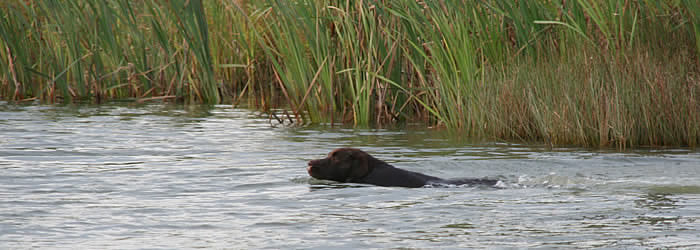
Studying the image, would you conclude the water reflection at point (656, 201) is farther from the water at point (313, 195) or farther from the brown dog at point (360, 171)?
the brown dog at point (360, 171)

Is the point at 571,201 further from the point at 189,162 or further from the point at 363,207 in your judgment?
the point at 189,162

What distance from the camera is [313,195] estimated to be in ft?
24.5

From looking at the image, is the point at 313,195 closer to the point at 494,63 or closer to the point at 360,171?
the point at 360,171

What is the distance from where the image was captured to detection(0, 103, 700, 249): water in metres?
5.80

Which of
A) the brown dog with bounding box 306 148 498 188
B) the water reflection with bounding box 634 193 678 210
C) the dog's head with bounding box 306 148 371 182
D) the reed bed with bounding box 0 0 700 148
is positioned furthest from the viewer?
the reed bed with bounding box 0 0 700 148

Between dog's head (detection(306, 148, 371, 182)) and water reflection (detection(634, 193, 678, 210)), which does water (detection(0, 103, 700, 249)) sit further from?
dog's head (detection(306, 148, 371, 182))

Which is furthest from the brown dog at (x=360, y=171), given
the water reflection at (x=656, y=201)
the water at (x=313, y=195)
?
the water reflection at (x=656, y=201)

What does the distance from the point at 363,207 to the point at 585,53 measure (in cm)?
415

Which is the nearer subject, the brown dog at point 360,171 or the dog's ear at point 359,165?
the brown dog at point 360,171

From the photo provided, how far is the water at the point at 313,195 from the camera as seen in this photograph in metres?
5.80

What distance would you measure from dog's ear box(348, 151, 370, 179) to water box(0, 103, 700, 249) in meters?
0.18

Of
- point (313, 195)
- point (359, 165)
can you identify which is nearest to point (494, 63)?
point (359, 165)

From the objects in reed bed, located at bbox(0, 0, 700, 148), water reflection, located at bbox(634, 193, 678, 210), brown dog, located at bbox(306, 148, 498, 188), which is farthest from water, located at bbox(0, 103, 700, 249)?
reed bed, located at bbox(0, 0, 700, 148)

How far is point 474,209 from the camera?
6.79 m
